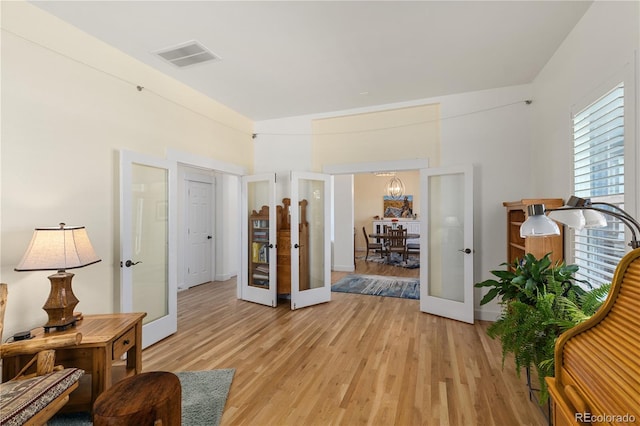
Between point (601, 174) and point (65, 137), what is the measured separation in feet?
14.0

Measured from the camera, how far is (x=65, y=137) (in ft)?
8.46

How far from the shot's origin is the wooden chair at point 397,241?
26.2 ft

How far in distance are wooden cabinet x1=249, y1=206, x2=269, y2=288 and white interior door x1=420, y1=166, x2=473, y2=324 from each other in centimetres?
244

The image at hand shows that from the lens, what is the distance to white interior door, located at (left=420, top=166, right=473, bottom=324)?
3906mm

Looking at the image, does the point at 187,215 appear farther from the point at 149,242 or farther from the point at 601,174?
the point at 601,174

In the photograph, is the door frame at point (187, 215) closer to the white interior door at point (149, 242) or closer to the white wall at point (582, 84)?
the white interior door at point (149, 242)

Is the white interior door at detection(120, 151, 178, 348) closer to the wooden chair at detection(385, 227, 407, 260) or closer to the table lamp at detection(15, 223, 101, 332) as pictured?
the table lamp at detection(15, 223, 101, 332)

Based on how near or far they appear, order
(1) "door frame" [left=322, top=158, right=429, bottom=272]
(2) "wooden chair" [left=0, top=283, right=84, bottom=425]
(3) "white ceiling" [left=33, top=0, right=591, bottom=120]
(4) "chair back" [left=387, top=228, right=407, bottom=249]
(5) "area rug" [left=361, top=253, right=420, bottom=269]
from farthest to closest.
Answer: (4) "chair back" [left=387, top=228, right=407, bottom=249] → (5) "area rug" [left=361, top=253, right=420, bottom=269] → (1) "door frame" [left=322, top=158, right=429, bottom=272] → (3) "white ceiling" [left=33, top=0, right=591, bottom=120] → (2) "wooden chair" [left=0, top=283, right=84, bottom=425]

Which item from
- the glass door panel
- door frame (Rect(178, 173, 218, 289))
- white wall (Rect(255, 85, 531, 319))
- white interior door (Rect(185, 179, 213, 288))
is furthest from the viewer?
white interior door (Rect(185, 179, 213, 288))

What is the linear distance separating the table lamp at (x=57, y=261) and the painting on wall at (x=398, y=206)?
952 centimetres

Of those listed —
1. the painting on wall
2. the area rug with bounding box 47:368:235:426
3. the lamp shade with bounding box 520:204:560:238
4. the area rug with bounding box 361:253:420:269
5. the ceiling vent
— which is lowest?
the area rug with bounding box 47:368:235:426

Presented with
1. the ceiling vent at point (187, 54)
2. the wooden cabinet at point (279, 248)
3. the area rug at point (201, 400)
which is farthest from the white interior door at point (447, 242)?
the ceiling vent at point (187, 54)

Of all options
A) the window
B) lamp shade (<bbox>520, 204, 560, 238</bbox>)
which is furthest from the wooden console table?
the window

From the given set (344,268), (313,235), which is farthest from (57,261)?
(344,268)
